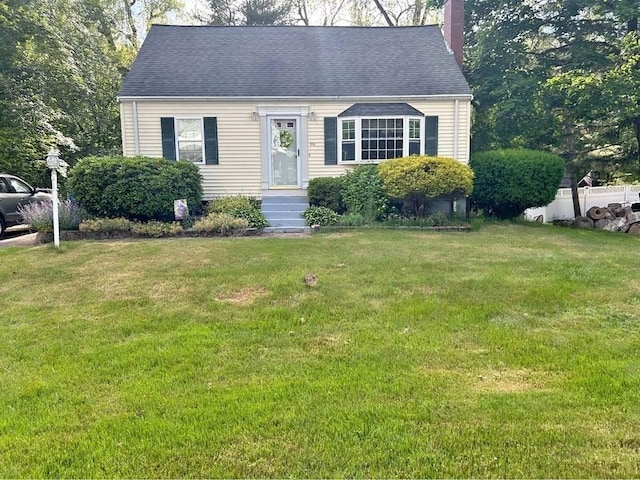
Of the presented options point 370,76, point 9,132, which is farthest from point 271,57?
point 9,132

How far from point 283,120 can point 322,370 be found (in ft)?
36.8

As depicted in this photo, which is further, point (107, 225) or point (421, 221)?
point (421, 221)

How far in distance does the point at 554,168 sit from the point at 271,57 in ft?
29.2

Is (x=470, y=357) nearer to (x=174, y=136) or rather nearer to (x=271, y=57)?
(x=174, y=136)

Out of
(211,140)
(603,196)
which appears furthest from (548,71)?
(211,140)

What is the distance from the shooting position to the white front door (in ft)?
45.8

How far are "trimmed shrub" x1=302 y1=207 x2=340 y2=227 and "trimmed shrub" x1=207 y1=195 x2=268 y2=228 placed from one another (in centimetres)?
109

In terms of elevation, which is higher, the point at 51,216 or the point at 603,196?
the point at 603,196

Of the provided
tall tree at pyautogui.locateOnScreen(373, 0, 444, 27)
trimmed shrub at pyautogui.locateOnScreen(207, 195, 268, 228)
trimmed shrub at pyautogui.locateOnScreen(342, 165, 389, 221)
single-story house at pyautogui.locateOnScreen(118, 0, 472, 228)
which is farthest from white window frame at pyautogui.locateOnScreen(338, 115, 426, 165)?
tall tree at pyautogui.locateOnScreen(373, 0, 444, 27)

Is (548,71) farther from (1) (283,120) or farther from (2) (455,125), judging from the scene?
(1) (283,120)

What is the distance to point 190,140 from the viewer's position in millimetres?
13805

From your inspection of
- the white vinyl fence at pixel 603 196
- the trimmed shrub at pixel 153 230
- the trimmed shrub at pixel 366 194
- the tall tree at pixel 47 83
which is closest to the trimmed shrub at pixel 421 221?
the trimmed shrub at pixel 366 194

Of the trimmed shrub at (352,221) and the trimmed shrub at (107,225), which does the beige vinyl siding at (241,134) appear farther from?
the trimmed shrub at (107,225)

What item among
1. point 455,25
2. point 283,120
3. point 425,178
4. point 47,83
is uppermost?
point 455,25
